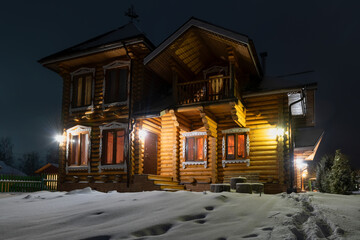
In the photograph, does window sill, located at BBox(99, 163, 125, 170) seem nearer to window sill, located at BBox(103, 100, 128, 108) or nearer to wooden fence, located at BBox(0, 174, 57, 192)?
window sill, located at BBox(103, 100, 128, 108)

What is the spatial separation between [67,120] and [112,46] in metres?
4.95

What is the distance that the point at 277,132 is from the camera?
12828mm

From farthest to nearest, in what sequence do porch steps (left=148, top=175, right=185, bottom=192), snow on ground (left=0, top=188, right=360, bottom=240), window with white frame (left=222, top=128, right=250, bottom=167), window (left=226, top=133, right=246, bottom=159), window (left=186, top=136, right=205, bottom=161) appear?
window (left=186, top=136, right=205, bottom=161) → window (left=226, top=133, right=246, bottom=159) → window with white frame (left=222, top=128, right=250, bottom=167) → porch steps (left=148, top=175, right=185, bottom=192) → snow on ground (left=0, top=188, right=360, bottom=240)

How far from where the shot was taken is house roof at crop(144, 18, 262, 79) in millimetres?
12218

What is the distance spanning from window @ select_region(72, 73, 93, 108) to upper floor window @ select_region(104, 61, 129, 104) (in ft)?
3.81

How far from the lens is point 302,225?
455 cm

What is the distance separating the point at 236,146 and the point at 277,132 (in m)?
1.86

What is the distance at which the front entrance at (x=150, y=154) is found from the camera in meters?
15.4

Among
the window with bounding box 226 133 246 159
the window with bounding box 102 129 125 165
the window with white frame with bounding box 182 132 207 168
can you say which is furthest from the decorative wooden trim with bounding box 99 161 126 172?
the window with bounding box 226 133 246 159

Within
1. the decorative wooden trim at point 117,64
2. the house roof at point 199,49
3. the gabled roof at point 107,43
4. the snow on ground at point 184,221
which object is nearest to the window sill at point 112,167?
the house roof at point 199,49

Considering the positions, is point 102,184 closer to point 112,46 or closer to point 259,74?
point 112,46

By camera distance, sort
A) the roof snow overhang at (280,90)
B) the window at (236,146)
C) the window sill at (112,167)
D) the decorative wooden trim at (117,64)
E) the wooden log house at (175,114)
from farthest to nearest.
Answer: the decorative wooden trim at (117,64) → the window sill at (112,167) → the window at (236,146) → the wooden log house at (175,114) → the roof snow overhang at (280,90)

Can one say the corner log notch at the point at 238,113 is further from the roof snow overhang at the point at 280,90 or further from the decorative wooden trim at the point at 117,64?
the decorative wooden trim at the point at 117,64

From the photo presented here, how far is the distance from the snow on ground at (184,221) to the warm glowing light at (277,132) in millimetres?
6647
